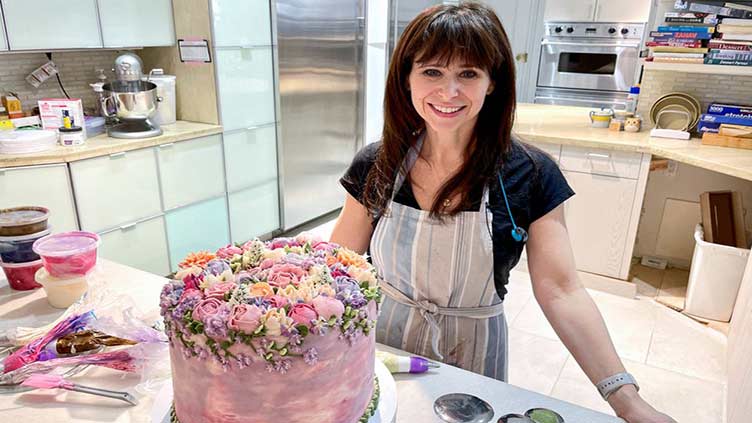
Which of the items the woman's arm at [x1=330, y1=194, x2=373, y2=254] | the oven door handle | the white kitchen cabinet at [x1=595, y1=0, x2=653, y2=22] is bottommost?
the woman's arm at [x1=330, y1=194, x2=373, y2=254]

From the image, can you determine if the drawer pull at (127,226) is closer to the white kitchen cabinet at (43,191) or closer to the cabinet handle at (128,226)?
the cabinet handle at (128,226)

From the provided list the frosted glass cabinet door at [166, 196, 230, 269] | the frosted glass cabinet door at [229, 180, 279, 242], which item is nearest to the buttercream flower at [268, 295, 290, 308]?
the frosted glass cabinet door at [166, 196, 230, 269]

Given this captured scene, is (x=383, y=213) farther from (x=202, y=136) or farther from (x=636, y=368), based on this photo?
(x=202, y=136)

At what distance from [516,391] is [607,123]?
8.18ft

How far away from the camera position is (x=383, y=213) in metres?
1.21

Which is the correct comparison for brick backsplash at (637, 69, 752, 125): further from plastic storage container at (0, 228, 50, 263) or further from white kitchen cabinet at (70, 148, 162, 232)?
plastic storage container at (0, 228, 50, 263)

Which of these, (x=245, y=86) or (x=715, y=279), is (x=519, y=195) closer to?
(x=715, y=279)

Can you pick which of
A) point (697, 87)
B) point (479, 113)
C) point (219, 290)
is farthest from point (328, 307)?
point (697, 87)

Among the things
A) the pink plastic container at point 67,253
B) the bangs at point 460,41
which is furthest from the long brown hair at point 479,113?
the pink plastic container at point 67,253

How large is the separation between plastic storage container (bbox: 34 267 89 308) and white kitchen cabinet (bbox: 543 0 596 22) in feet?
15.1

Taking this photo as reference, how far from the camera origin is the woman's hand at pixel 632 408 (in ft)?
2.85

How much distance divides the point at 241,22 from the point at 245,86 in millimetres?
358

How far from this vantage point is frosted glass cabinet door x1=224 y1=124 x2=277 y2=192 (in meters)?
3.12

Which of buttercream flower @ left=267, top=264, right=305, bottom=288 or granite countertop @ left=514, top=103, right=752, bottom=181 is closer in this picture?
buttercream flower @ left=267, top=264, right=305, bottom=288
